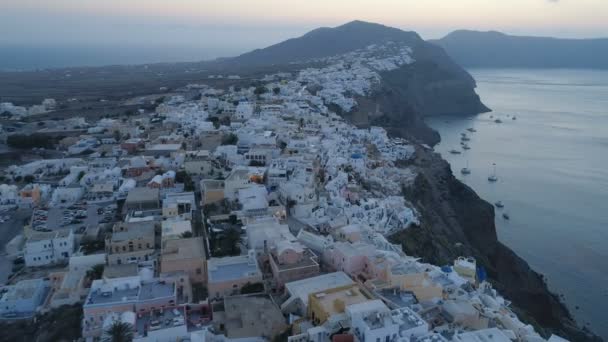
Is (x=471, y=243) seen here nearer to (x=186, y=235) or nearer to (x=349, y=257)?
(x=349, y=257)

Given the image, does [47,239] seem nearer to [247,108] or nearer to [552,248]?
[247,108]

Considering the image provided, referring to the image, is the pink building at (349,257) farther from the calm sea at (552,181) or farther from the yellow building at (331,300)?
the calm sea at (552,181)

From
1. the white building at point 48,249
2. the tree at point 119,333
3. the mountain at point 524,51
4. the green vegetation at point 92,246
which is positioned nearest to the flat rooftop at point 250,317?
the tree at point 119,333

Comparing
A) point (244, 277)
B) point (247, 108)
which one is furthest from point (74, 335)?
point (247, 108)

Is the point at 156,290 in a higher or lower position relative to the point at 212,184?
lower

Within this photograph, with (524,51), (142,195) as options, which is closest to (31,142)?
(142,195)
